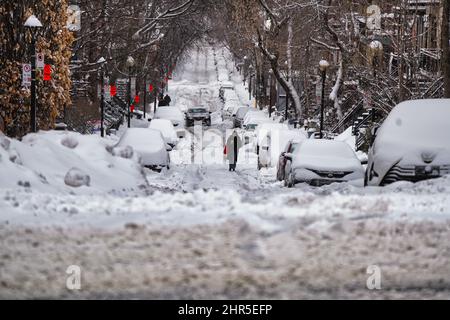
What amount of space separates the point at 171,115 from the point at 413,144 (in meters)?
37.8

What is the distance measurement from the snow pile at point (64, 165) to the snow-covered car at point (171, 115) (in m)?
35.6

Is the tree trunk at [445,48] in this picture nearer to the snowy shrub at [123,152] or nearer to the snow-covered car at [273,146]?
the snow-covered car at [273,146]

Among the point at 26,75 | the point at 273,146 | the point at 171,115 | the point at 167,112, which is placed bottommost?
the point at 171,115

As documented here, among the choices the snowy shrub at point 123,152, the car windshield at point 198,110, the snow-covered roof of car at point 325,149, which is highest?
the snowy shrub at point 123,152

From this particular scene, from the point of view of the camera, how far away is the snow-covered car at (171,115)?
49.5 metres

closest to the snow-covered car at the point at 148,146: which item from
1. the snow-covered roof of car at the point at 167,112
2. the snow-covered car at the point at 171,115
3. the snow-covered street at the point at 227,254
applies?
the snow-covered street at the point at 227,254

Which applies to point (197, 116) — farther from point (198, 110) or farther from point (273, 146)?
point (273, 146)

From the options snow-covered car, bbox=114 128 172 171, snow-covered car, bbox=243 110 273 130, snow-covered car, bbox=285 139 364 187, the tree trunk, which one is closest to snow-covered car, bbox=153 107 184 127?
snow-covered car, bbox=243 110 273 130

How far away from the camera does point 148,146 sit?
24.4m

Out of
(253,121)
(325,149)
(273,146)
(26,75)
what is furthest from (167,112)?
(325,149)

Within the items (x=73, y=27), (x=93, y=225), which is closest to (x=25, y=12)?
(x=73, y=27)

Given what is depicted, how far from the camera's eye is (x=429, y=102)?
1438 centimetres

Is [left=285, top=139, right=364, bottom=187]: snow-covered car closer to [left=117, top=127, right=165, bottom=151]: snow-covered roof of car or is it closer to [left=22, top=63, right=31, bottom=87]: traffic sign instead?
[left=117, top=127, right=165, bottom=151]: snow-covered roof of car

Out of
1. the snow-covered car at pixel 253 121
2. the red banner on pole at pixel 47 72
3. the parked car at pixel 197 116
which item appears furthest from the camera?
the parked car at pixel 197 116
